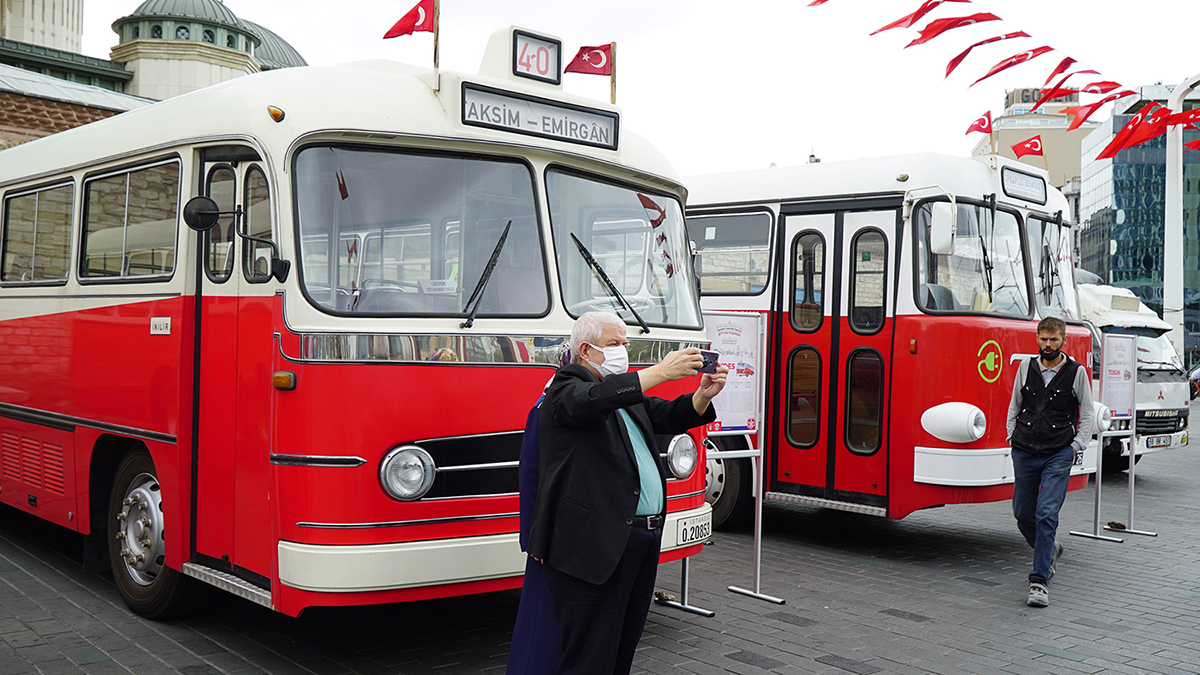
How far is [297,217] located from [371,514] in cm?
143

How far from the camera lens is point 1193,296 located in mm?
66812

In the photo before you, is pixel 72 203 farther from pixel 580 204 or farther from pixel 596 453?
pixel 596 453

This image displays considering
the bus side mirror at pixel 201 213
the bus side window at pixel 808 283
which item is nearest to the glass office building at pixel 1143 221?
the bus side window at pixel 808 283

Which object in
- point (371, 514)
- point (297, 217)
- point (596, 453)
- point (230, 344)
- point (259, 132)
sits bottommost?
point (371, 514)

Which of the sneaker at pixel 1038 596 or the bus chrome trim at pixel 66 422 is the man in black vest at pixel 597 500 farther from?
the sneaker at pixel 1038 596

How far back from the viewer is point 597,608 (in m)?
3.96

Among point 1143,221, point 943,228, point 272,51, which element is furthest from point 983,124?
point 1143,221

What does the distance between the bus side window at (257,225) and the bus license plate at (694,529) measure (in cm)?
261

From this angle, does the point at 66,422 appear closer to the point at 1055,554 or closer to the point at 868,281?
the point at 868,281

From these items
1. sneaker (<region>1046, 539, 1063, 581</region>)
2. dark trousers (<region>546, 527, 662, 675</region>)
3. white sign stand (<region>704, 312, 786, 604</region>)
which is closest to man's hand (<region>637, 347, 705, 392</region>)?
dark trousers (<region>546, 527, 662, 675</region>)

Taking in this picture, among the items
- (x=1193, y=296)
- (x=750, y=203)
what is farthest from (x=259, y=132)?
(x=1193, y=296)

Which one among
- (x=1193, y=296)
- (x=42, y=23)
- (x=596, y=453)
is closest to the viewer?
(x=596, y=453)

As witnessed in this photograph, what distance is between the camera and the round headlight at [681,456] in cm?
588

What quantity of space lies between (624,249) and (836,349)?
3.86 metres
